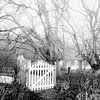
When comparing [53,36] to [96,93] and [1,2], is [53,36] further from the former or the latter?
[96,93]

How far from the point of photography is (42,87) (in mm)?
7945

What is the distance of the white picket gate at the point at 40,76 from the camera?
749 cm

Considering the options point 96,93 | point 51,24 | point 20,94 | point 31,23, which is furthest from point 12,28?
point 96,93

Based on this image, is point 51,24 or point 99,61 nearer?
point 99,61

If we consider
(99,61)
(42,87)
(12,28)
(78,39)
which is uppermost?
(12,28)

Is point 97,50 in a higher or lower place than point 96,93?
higher

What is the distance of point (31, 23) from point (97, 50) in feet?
19.6

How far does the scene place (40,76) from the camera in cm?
791

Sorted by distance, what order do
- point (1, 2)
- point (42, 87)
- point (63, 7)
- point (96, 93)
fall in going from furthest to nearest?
point (63, 7) < point (1, 2) < point (42, 87) < point (96, 93)

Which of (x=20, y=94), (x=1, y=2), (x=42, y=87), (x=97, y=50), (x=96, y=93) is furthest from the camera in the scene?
(x=1, y=2)

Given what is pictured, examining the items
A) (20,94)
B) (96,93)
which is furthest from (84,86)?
(20,94)

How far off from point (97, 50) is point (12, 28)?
6409 millimetres

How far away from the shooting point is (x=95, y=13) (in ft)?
31.7

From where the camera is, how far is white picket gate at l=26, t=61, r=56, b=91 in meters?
7.49
